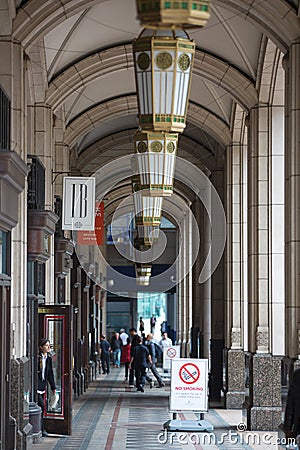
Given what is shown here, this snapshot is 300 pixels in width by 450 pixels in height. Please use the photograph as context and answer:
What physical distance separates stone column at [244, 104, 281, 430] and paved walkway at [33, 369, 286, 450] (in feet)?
1.38

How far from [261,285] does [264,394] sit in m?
1.77

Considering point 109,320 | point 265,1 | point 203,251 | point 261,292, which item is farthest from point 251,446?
point 109,320

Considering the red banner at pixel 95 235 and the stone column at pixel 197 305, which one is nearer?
the red banner at pixel 95 235

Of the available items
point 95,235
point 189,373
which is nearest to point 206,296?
point 95,235

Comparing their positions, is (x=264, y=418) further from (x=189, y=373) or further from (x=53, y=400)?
(x=53, y=400)

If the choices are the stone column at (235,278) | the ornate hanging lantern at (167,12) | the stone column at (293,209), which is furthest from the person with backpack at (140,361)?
the ornate hanging lantern at (167,12)

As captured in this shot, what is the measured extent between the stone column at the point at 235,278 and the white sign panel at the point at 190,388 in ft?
17.7

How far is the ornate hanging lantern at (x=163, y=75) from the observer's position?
29.9 feet

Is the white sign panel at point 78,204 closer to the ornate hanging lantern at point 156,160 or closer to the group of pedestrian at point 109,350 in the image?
the ornate hanging lantern at point 156,160

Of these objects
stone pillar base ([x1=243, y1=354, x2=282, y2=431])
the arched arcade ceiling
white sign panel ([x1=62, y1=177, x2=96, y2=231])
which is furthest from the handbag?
the arched arcade ceiling

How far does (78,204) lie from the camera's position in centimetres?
1606

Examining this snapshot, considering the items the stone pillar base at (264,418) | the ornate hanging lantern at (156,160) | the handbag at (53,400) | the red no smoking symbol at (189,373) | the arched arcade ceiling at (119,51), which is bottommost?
the stone pillar base at (264,418)

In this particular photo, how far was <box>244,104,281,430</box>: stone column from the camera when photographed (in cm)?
1553

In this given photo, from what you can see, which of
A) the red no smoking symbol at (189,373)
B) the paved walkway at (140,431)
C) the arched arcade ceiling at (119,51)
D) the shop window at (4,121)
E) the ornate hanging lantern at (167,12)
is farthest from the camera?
the red no smoking symbol at (189,373)
